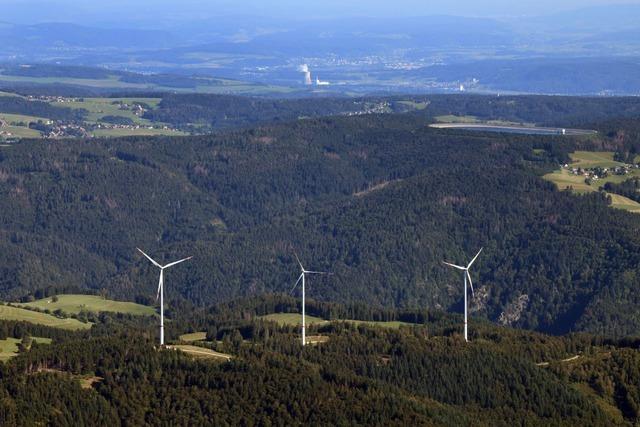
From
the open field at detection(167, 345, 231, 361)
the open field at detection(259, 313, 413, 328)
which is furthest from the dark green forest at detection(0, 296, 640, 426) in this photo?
the open field at detection(259, 313, 413, 328)

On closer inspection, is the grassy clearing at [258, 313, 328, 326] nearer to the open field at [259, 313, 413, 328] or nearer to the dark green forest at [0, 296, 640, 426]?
the open field at [259, 313, 413, 328]

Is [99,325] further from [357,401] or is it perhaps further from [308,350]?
[357,401]

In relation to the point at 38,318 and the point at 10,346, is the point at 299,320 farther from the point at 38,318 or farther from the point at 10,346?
the point at 10,346

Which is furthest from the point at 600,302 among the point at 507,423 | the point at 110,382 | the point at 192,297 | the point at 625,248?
the point at 110,382

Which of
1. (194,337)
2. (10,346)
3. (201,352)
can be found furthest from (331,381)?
(10,346)

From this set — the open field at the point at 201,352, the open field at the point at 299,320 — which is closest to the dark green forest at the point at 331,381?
the open field at the point at 201,352

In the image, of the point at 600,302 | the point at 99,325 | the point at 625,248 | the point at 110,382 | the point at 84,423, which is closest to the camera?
the point at 84,423
